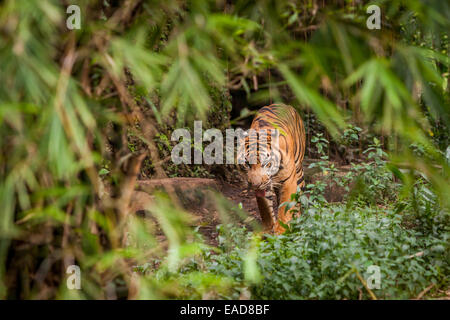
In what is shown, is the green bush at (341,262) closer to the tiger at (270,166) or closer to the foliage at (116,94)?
the foliage at (116,94)

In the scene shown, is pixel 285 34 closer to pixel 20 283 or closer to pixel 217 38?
pixel 217 38

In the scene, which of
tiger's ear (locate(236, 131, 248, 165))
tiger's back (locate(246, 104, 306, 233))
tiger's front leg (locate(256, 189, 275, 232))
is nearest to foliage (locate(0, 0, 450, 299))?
tiger's back (locate(246, 104, 306, 233))

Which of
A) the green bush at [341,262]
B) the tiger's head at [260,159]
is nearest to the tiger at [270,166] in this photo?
the tiger's head at [260,159]

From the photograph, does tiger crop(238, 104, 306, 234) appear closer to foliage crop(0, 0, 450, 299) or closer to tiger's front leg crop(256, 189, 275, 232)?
tiger's front leg crop(256, 189, 275, 232)

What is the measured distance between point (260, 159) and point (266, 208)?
504 mm

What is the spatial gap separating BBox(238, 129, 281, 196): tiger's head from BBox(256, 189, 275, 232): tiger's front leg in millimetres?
48

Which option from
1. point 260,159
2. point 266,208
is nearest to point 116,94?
point 260,159

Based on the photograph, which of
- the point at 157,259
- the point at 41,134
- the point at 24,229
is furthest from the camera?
the point at 157,259

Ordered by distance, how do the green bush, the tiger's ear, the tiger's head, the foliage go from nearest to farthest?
1. the foliage
2. the green bush
3. the tiger's head
4. the tiger's ear

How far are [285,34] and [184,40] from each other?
495 millimetres

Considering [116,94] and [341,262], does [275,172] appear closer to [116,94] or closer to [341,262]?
[341,262]

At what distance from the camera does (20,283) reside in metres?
1.80

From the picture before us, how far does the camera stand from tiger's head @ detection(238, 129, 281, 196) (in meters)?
4.56
